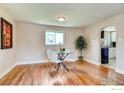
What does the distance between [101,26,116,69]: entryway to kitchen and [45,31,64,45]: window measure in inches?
→ 87.1

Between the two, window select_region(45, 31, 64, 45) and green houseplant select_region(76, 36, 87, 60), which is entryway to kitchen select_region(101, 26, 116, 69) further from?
window select_region(45, 31, 64, 45)

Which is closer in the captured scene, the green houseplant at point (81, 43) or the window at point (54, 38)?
the window at point (54, 38)

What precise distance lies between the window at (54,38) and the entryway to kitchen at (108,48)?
2.21 metres

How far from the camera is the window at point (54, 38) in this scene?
20.7ft

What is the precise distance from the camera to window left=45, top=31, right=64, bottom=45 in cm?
632

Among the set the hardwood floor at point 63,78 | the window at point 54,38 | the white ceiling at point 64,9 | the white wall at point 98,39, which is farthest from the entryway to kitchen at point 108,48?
the window at point 54,38

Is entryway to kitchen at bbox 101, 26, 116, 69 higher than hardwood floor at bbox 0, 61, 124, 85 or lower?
higher

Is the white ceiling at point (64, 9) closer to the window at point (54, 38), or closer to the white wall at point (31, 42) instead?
the white wall at point (31, 42)

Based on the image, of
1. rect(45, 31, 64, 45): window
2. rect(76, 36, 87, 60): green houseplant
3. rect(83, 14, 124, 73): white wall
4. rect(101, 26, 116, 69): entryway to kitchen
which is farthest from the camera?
rect(76, 36, 87, 60): green houseplant

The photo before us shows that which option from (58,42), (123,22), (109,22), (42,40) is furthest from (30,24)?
(123,22)

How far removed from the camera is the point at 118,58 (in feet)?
13.6

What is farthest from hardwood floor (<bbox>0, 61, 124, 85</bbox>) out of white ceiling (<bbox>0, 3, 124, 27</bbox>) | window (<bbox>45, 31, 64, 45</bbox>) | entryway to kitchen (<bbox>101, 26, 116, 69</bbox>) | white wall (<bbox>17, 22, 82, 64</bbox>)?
window (<bbox>45, 31, 64, 45</bbox>)

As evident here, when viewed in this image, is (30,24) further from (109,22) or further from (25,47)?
(109,22)
